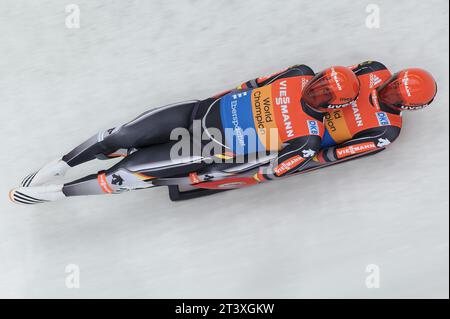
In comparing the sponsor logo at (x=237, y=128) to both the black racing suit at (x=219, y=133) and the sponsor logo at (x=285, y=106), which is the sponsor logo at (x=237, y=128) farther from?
the sponsor logo at (x=285, y=106)

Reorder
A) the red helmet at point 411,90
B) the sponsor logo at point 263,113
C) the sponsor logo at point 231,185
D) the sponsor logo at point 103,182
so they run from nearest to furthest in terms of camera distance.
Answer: the red helmet at point 411,90
the sponsor logo at point 263,113
the sponsor logo at point 103,182
the sponsor logo at point 231,185

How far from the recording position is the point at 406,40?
11.7ft

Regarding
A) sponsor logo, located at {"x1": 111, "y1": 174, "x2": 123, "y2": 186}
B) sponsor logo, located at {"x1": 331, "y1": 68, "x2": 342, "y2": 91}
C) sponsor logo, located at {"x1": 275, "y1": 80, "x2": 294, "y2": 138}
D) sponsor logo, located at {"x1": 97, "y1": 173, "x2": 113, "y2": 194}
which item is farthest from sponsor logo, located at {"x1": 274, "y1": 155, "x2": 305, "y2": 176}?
sponsor logo, located at {"x1": 97, "y1": 173, "x2": 113, "y2": 194}

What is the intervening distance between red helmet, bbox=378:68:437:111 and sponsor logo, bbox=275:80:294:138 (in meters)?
0.62

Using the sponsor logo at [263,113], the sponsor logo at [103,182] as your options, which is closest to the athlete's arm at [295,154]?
the sponsor logo at [263,113]

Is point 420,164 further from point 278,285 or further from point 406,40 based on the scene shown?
point 278,285

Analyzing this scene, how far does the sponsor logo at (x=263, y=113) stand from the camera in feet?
9.06

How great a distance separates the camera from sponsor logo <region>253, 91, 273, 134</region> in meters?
2.76

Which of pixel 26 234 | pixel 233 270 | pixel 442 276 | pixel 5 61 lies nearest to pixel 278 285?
pixel 233 270

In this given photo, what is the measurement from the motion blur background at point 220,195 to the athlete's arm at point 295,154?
0.77 m

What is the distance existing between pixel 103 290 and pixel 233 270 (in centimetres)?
104

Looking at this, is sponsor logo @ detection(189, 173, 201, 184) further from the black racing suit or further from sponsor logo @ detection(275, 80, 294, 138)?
sponsor logo @ detection(275, 80, 294, 138)

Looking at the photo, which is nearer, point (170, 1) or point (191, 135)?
point (191, 135)

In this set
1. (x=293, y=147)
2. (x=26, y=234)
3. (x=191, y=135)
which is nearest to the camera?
(x=293, y=147)
